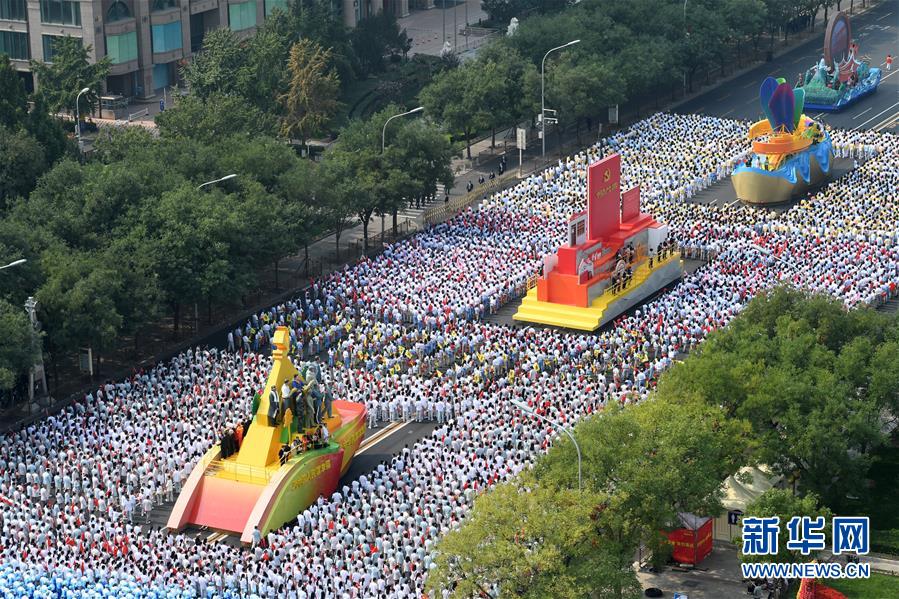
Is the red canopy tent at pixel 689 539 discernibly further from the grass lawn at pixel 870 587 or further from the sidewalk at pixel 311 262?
the sidewalk at pixel 311 262

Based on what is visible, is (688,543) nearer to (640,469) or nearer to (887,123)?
A: (640,469)

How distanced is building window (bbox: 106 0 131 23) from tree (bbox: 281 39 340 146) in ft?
52.5

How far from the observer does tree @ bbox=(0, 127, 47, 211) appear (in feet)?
297

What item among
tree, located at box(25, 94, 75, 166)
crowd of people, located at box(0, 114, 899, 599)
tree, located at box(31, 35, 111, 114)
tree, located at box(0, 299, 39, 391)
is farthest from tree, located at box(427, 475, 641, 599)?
tree, located at box(31, 35, 111, 114)

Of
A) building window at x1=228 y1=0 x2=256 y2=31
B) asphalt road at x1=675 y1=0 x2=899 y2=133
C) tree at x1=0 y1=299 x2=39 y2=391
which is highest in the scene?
building window at x1=228 y1=0 x2=256 y2=31

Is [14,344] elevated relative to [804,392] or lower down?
elevated

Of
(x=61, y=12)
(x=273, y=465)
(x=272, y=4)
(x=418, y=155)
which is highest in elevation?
(x=61, y=12)

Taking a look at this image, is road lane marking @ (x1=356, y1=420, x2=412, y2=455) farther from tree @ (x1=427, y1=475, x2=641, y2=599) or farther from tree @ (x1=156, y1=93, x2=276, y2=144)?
tree @ (x1=156, y1=93, x2=276, y2=144)

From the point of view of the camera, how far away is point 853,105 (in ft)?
418

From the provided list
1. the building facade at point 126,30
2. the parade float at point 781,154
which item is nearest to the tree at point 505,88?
the parade float at point 781,154

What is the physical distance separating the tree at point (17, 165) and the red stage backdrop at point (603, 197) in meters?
28.4

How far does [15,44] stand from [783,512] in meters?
83.5

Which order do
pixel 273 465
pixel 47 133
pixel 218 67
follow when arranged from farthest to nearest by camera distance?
1. pixel 218 67
2. pixel 47 133
3. pixel 273 465

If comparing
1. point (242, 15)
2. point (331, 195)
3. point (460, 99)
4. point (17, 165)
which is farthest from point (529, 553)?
point (242, 15)
